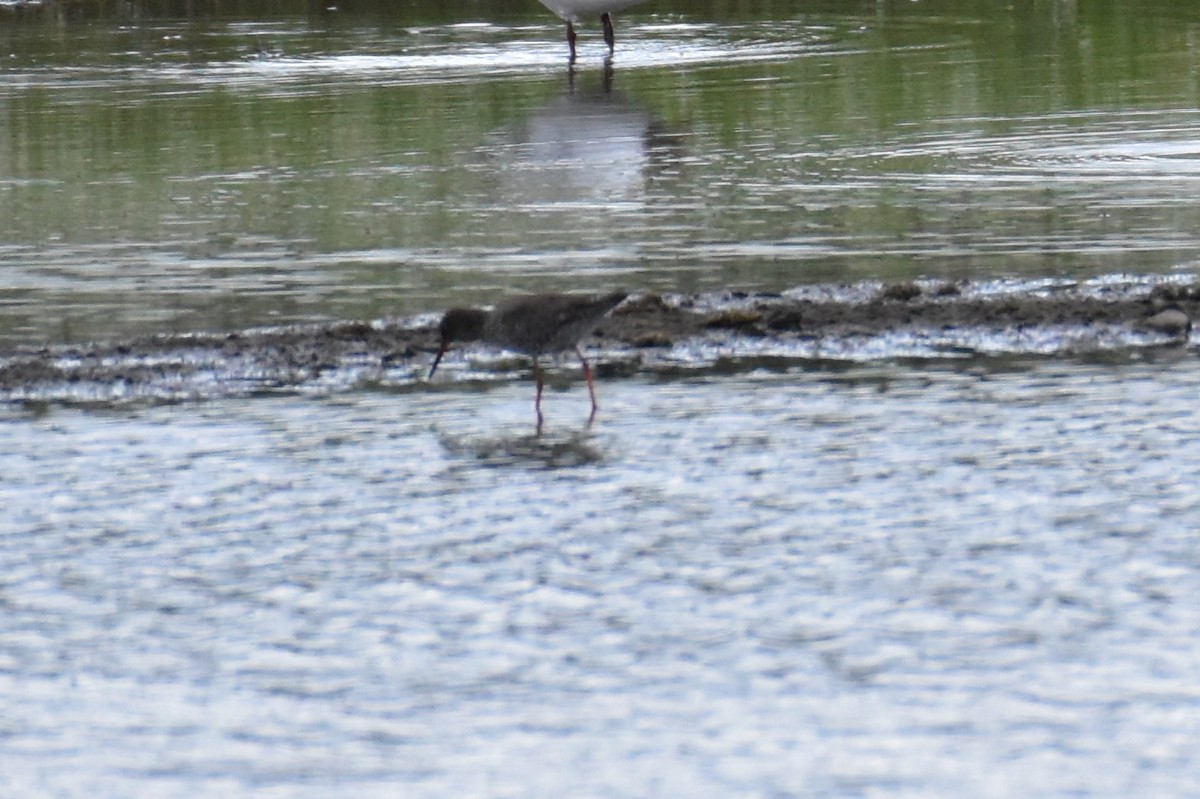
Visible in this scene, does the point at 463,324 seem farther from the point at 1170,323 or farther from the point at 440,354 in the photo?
the point at 1170,323

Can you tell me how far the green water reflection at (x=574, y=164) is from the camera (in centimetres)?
1323

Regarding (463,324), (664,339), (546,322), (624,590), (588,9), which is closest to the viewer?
(624,590)

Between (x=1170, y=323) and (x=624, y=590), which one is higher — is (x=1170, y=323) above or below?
above

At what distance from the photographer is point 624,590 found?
7559 mm

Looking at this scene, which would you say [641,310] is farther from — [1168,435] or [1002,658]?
[1002,658]

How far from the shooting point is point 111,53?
30656 millimetres

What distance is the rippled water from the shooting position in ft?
20.5

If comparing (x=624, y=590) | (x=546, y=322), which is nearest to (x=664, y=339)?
(x=546, y=322)

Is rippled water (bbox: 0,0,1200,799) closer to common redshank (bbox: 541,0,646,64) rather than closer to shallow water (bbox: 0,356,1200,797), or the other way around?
shallow water (bbox: 0,356,1200,797)

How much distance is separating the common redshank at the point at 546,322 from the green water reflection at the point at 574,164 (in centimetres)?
196

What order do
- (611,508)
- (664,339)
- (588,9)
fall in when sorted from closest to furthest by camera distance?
(611,508) < (664,339) < (588,9)

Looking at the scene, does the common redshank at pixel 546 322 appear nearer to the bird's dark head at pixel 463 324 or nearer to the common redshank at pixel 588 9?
the bird's dark head at pixel 463 324

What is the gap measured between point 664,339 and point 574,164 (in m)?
6.73

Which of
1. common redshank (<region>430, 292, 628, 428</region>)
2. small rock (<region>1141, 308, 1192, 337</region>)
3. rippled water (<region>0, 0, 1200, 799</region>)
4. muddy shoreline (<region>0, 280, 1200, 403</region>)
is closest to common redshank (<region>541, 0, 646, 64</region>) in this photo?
rippled water (<region>0, 0, 1200, 799</region>)
